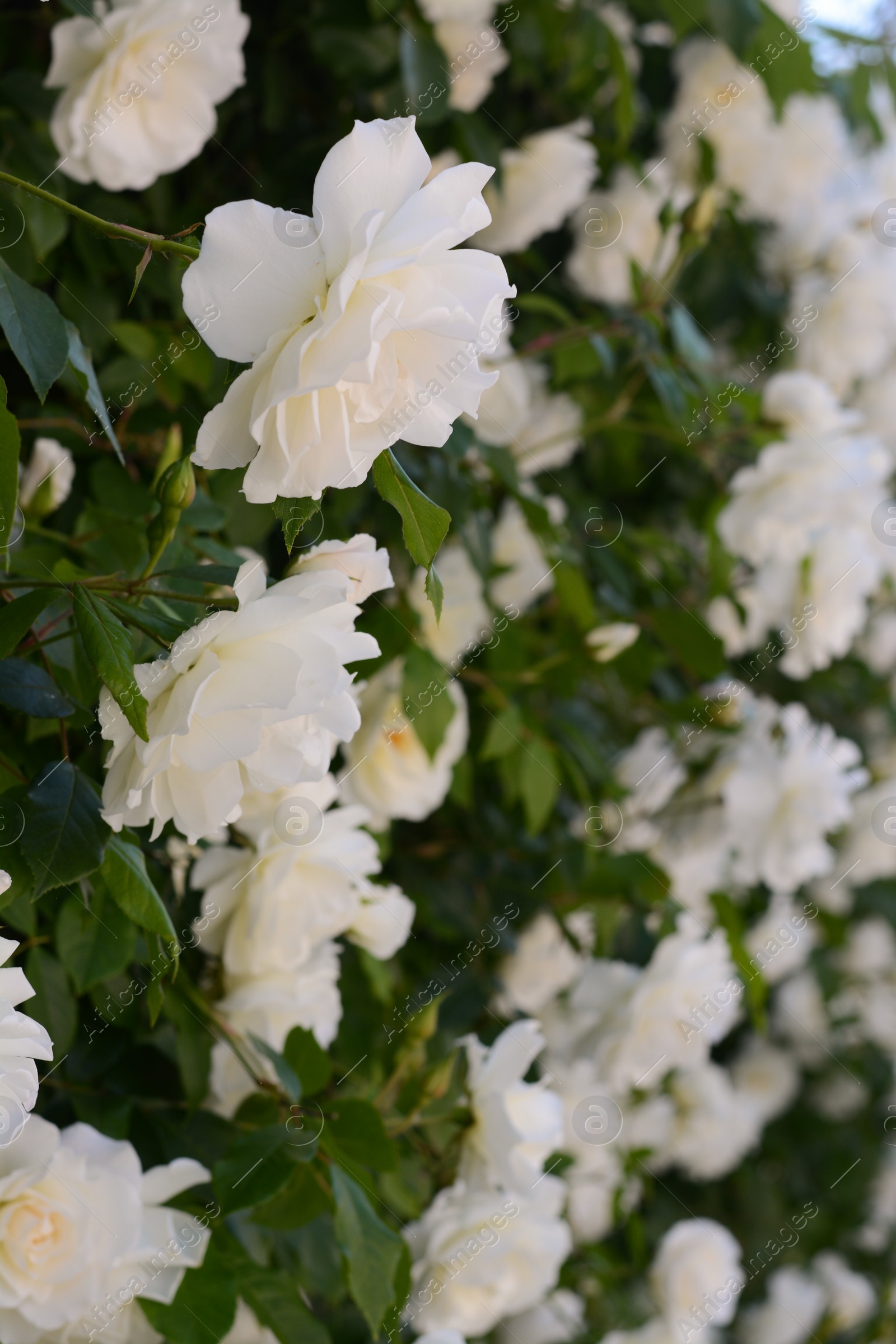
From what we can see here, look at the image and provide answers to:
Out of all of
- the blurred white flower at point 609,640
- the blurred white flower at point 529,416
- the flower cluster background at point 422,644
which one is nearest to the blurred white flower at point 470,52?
the flower cluster background at point 422,644

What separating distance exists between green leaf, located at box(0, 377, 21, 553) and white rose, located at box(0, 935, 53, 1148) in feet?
0.48

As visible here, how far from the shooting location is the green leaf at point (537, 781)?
1.03 m

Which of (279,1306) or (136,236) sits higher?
(136,236)

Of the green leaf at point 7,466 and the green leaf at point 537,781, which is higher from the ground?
the green leaf at point 7,466

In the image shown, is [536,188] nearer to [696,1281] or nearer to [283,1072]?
[283,1072]

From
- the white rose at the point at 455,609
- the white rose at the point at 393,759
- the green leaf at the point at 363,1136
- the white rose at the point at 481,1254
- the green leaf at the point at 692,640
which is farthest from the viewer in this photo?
the green leaf at the point at 692,640

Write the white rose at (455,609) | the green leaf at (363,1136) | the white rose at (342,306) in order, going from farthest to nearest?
the white rose at (455,609) < the green leaf at (363,1136) < the white rose at (342,306)

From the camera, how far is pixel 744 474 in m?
1.24

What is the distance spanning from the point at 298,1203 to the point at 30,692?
1.20ft

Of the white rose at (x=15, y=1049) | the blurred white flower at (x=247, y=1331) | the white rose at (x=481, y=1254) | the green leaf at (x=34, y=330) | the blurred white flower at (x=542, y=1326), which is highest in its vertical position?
the green leaf at (x=34, y=330)

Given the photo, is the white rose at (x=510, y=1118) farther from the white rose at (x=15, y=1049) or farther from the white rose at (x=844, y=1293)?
the white rose at (x=844, y=1293)

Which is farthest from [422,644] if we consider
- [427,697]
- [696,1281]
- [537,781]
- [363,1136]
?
[696,1281]

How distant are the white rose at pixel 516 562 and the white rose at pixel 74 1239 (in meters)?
0.71

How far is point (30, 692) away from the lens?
494 mm
